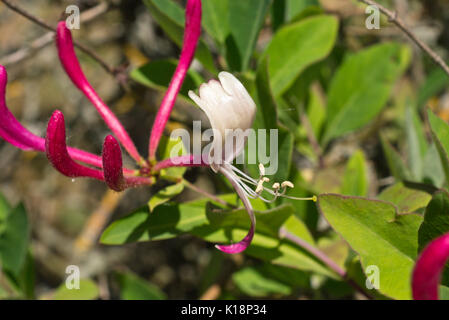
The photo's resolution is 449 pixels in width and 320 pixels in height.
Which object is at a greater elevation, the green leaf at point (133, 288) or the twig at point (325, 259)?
the twig at point (325, 259)

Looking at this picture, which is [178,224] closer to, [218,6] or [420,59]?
[218,6]

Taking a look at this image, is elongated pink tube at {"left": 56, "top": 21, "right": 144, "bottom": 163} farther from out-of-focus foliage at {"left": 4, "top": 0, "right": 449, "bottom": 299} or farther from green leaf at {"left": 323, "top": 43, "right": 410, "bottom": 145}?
green leaf at {"left": 323, "top": 43, "right": 410, "bottom": 145}

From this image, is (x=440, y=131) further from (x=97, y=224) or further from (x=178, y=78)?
(x=97, y=224)

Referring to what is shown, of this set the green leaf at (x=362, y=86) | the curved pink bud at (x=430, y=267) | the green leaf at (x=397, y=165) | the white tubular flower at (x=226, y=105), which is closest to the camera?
the curved pink bud at (x=430, y=267)

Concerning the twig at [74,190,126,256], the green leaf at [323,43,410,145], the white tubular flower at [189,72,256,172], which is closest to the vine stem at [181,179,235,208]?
the white tubular flower at [189,72,256,172]

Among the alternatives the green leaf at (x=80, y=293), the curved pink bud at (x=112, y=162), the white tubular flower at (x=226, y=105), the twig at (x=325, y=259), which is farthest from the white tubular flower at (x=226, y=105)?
the green leaf at (x=80, y=293)

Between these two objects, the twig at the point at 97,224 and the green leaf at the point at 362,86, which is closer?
the green leaf at the point at 362,86

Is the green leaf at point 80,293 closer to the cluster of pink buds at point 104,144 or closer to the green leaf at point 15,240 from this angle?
the green leaf at point 15,240
